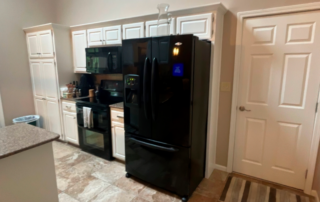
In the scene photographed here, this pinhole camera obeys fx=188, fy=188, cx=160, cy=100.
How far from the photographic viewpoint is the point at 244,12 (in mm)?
2236

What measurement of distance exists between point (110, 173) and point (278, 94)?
2.39m

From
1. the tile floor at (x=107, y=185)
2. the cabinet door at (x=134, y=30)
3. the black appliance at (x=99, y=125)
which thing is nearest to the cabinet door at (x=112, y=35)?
the cabinet door at (x=134, y=30)

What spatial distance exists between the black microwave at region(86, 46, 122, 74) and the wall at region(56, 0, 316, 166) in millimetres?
727

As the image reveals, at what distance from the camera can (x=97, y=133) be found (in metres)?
2.99

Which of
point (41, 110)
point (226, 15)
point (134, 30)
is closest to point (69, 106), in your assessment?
point (41, 110)

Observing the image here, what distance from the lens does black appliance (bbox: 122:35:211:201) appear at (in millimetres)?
1896

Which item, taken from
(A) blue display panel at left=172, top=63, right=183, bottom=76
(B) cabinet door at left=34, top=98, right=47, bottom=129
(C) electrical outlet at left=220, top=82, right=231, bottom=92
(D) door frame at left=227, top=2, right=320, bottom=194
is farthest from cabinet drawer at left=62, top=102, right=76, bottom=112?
(D) door frame at left=227, top=2, right=320, bottom=194

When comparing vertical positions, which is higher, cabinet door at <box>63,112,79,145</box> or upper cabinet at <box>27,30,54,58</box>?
upper cabinet at <box>27,30,54,58</box>

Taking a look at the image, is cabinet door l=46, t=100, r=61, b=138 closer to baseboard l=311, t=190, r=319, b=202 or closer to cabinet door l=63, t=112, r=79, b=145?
cabinet door l=63, t=112, r=79, b=145

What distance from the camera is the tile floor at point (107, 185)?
2148 mm

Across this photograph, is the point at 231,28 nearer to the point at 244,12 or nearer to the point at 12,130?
the point at 244,12

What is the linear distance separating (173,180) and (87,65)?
2326 millimetres

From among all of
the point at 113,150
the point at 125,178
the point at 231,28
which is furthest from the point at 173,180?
the point at 231,28

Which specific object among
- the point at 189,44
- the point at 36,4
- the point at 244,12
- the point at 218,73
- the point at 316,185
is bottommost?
the point at 316,185
